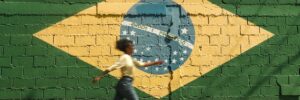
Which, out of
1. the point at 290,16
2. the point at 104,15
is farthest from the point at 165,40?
the point at 290,16

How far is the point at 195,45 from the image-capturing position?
284 inches

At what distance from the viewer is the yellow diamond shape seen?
275 inches

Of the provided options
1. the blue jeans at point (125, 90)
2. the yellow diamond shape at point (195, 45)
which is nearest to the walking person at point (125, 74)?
the blue jeans at point (125, 90)

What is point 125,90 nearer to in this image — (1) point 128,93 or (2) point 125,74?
(1) point 128,93

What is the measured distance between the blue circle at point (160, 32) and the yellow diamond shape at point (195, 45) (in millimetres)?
81

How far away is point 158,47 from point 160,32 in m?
0.20

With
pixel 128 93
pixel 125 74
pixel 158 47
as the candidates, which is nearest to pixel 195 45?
pixel 158 47

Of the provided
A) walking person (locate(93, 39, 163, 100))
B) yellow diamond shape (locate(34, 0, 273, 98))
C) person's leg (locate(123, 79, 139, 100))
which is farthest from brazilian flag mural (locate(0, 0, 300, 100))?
person's leg (locate(123, 79, 139, 100))

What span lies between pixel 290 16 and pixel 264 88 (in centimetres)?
106

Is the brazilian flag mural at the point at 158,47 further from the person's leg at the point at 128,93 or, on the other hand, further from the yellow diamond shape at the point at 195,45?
the person's leg at the point at 128,93

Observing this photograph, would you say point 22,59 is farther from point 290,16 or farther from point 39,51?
point 290,16

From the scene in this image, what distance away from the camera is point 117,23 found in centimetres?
707

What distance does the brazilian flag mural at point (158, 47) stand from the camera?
6.92m

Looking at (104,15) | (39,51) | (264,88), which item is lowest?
(264,88)
